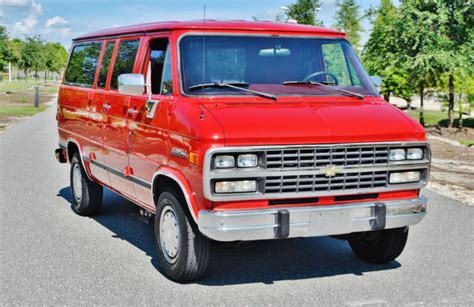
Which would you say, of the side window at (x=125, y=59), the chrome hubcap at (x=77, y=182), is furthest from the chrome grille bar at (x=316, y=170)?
the chrome hubcap at (x=77, y=182)

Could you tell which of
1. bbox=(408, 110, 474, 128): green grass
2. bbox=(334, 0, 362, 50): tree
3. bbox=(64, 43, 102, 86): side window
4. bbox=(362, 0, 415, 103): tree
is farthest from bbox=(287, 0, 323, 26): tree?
bbox=(64, 43, 102, 86): side window

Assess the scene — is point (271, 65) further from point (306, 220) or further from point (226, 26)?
point (306, 220)

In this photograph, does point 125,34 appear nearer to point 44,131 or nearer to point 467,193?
point 467,193

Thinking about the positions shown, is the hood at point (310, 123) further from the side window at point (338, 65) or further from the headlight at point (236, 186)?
the side window at point (338, 65)

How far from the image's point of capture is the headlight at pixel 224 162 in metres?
5.17

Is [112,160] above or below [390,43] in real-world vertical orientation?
below

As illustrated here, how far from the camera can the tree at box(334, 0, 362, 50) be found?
45781 mm

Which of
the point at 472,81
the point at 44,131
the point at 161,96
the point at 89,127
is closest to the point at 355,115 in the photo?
the point at 161,96

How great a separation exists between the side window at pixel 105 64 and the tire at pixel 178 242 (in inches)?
88.8

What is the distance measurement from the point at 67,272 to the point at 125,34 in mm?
2596

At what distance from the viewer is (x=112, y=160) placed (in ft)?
23.9

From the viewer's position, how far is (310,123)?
549cm

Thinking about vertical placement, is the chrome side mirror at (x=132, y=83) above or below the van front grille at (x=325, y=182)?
above

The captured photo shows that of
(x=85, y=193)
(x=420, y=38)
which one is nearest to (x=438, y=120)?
(x=420, y=38)
